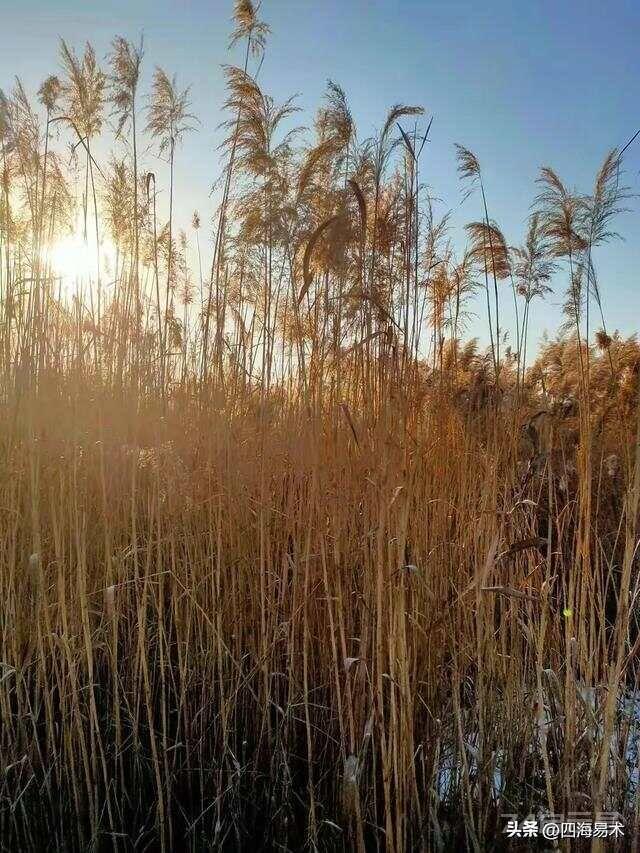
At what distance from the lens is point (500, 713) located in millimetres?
1870

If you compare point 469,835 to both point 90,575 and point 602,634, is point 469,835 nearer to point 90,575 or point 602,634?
point 602,634

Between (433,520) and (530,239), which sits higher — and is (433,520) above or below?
below

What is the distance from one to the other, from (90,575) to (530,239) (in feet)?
6.29

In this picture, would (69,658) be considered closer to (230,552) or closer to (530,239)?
(230,552)

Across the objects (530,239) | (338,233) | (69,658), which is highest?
(530,239)

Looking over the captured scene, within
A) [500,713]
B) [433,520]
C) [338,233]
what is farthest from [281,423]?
[500,713]

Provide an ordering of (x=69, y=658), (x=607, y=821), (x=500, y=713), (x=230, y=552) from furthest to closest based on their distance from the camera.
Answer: (x=230, y=552) → (x=500, y=713) → (x=69, y=658) → (x=607, y=821)

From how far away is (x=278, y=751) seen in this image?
181cm

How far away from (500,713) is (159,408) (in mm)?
1453

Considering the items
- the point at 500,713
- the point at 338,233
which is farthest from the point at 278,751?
the point at 338,233

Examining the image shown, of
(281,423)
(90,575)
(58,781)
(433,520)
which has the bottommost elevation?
(58,781)

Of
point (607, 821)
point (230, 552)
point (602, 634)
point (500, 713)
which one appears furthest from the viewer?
point (230, 552)

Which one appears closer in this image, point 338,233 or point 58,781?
point 338,233

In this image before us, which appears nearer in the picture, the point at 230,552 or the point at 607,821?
the point at 607,821
